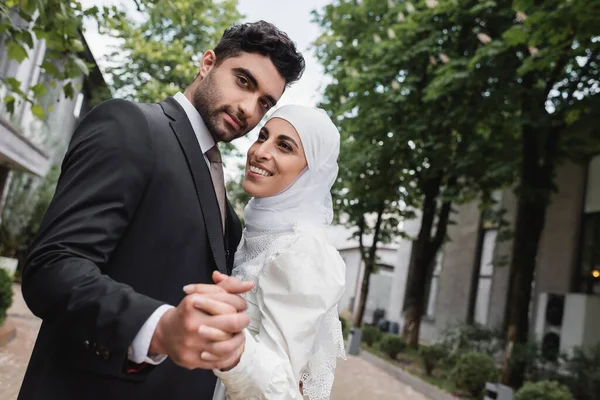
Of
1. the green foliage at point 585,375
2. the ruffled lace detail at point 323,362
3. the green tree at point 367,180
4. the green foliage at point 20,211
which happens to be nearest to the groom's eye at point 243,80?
the ruffled lace detail at point 323,362

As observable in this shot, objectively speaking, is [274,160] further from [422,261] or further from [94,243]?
[422,261]

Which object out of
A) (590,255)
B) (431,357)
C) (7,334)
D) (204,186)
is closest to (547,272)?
(590,255)

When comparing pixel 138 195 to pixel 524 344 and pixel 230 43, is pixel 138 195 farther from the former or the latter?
pixel 524 344

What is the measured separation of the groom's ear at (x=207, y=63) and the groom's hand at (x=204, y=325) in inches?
49.1

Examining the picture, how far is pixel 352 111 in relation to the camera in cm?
1396

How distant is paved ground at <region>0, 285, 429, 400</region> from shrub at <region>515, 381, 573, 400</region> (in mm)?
2607

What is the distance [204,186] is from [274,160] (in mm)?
479

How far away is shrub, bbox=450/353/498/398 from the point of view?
11742mm

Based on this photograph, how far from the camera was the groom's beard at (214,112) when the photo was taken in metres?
1.95

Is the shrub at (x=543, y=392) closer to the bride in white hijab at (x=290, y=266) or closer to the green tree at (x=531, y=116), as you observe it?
the green tree at (x=531, y=116)

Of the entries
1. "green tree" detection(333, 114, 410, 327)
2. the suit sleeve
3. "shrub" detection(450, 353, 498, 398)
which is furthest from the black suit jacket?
"green tree" detection(333, 114, 410, 327)

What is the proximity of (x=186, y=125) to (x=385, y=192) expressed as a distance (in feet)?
47.5

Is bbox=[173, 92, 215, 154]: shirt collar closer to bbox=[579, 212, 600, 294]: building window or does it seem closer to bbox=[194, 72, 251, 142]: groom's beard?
bbox=[194, 72, 251, 142]: groom's beard

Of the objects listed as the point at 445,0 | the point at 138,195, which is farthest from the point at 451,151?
the point at 138,195
